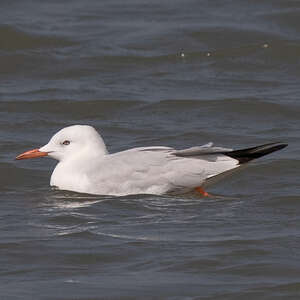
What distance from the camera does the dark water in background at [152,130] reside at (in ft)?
29.9

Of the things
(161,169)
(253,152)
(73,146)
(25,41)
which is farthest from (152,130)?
(25,41)

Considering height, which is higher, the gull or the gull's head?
the gull's head

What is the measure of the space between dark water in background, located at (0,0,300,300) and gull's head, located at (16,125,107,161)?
40 centimetres

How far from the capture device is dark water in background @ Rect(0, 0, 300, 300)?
29.9 feet

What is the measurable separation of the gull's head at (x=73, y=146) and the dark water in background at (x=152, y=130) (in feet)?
1.31

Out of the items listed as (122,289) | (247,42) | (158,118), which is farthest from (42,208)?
(247,42)

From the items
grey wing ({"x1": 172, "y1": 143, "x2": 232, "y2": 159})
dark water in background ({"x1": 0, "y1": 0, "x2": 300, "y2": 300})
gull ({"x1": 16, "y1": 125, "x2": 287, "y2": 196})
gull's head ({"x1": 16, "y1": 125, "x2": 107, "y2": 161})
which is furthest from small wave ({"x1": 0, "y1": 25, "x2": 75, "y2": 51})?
grey wing ({"x1": 172, "y1": 143, "x2": 232, "y2": 159})

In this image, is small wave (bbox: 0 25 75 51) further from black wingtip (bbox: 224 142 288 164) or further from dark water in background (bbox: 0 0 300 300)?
black wingtip (bbox: 224 142 288 164)

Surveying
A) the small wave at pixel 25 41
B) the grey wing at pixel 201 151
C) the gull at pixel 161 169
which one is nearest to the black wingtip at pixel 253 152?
the gull at pixel 161 169

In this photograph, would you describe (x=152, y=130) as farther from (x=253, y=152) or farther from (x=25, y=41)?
(x=25, y=41)

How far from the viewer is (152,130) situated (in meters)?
14.2

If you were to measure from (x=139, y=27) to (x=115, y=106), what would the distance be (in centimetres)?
361

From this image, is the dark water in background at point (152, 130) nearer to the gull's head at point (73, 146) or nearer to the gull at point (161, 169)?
the gull at point (161, 169)

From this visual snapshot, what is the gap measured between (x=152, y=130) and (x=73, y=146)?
2317 millimetres
